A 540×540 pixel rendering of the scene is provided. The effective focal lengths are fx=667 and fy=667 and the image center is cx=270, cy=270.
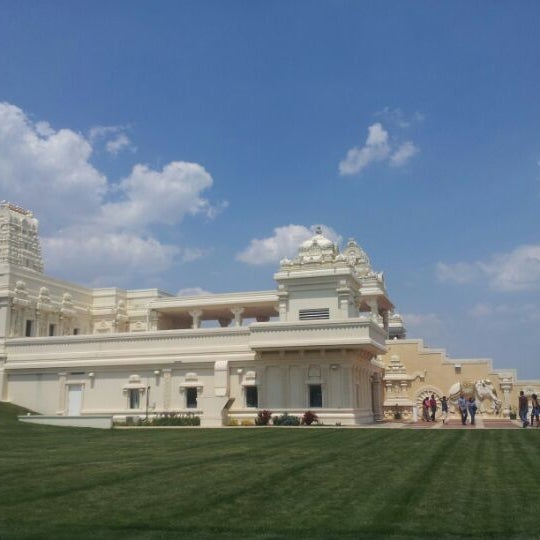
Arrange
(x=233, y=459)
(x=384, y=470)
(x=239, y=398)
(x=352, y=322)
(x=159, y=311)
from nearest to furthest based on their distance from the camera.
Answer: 1. (x=384, y=470)
2. (x=233, y=459)
3. (x=352, y=322)
4. (x=239, y=398)
5. (x=159, y=311)

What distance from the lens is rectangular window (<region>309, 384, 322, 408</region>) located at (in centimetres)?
4116

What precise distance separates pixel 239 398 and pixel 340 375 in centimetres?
690

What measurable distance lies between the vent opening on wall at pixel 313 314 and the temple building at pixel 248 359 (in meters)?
0.07

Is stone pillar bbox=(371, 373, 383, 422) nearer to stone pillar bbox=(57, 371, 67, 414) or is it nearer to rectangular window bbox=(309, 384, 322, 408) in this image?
rectangular window bbox=(309, 384, 322, 408)

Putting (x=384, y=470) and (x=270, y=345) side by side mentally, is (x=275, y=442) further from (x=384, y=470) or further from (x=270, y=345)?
(x=270, y=345)

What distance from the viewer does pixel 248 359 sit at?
1692 inches

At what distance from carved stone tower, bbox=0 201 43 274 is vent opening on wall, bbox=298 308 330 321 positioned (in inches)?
1169

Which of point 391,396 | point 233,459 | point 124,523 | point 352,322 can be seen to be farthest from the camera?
point 391,396

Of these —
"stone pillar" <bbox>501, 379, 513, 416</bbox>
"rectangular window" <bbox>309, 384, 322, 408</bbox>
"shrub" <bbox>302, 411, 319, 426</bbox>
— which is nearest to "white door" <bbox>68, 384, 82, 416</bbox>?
"rectangular window" <bbox>309, 384, 322, 408</bbox>

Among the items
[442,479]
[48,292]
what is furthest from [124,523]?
[48,292]

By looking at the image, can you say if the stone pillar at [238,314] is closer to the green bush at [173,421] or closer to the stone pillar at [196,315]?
the stone pillar at [196,315]

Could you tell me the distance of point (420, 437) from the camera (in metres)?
27.0

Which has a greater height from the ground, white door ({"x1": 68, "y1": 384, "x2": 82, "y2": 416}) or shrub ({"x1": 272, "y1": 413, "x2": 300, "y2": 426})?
white door ({"x1": 68, "y1": 384, "x2": 82, "y2": 416})

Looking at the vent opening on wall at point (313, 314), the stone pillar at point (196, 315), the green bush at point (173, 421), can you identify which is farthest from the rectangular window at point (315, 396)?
the stone pillar at point (196, 315)
